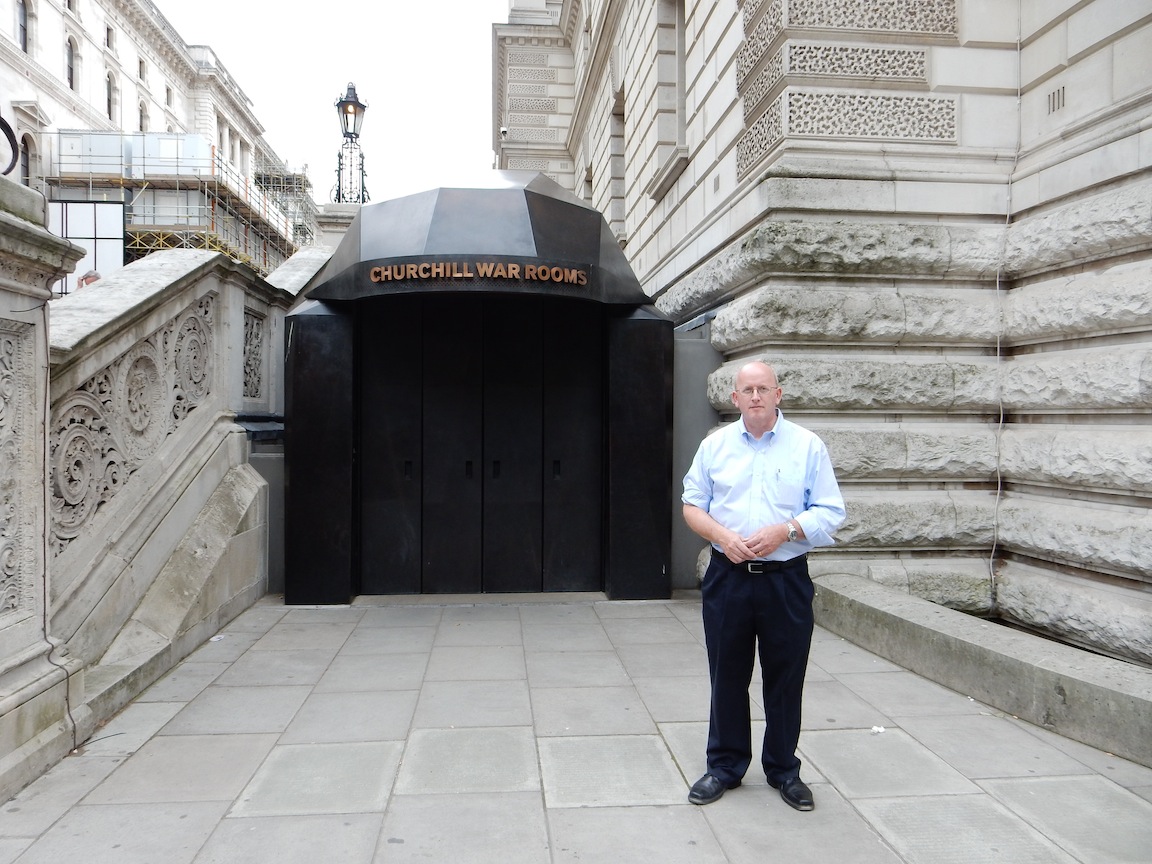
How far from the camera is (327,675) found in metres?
5.16

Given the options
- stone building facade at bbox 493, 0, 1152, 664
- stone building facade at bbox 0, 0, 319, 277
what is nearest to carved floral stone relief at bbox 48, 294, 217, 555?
stone building facade at bbox 493, 0, 1152, 664

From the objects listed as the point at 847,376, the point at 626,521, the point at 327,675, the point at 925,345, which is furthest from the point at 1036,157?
the point at 327,675

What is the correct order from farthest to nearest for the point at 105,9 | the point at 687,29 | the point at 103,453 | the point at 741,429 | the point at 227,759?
1. the point at 105,9
2. the point at 687,29
3. the point at 103,453
4. the point at 227,759
5. the point at 741,429

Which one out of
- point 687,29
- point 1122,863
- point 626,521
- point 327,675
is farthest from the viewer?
point 687,29

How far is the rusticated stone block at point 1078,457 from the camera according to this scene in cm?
523

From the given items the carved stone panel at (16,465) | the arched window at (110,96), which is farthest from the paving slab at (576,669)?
the arched window at (110,96)

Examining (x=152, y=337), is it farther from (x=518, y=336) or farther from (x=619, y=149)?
(x=619, y=149)

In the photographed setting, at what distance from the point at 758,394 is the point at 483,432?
4.63m

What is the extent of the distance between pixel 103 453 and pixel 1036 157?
285 inches

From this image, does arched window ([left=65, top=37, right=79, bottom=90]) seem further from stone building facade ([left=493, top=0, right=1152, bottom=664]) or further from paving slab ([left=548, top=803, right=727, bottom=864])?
paving slab ([left=548, top=803, right=727, bottom=864])

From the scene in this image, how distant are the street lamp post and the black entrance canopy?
30.4ft

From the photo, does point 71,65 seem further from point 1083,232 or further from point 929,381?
point 1083,232

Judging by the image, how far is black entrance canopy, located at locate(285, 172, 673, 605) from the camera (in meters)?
7.04

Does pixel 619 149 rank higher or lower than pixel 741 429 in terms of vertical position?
higher
